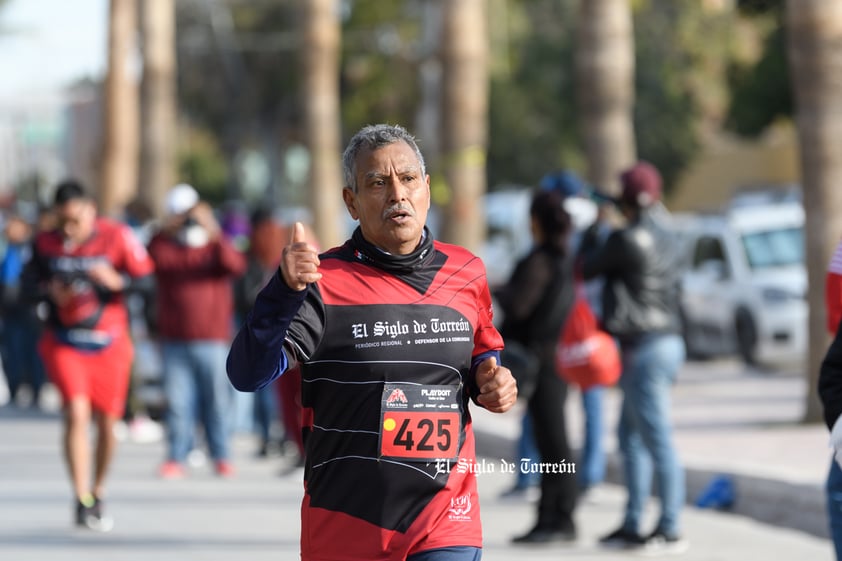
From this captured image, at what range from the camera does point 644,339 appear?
9.41 m

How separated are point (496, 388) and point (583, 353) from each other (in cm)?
552

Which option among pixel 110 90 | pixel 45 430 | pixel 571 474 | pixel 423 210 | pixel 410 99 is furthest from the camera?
pixel 410 99

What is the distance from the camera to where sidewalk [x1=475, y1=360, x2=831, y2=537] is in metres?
10.6

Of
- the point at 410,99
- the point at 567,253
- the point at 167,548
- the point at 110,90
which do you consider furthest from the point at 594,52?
the point at 410,99

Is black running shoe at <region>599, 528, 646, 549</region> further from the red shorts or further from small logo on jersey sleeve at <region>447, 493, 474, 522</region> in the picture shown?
small logo on jersey sleeve at <region>447, 493, 474, 522</region>

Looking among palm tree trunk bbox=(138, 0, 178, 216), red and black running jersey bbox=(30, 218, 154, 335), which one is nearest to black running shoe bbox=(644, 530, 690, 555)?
red and black running jersey bbox=(30, 218, 154, 335)

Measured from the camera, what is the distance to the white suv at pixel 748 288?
65.1 ft

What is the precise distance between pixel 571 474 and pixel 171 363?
15.2ft

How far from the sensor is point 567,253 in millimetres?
10125

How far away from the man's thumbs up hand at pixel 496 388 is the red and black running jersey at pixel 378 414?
0.09 metres

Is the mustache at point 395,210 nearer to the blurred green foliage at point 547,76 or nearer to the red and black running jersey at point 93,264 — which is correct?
the red and black running jersey at point 93,264

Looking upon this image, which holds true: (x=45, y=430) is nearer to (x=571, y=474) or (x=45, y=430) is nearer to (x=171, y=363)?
(x=171, y=363)

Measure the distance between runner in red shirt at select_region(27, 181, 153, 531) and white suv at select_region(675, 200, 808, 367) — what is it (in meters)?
10.5

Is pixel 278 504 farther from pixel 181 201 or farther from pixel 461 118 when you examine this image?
pixel 461 118
